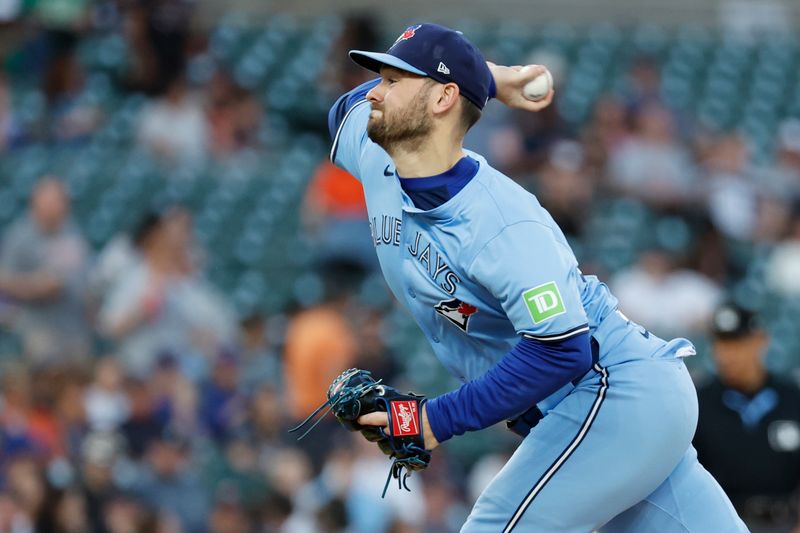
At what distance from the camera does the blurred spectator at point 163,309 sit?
7.81m

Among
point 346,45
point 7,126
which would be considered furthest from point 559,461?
point 7,126

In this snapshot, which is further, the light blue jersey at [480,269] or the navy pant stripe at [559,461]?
the navy pant stripe at [559,461]

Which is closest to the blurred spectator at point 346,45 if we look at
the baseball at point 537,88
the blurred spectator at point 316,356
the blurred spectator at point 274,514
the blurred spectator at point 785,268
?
the blurred spectator at point 316,356

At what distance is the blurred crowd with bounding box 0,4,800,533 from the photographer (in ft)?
22.8

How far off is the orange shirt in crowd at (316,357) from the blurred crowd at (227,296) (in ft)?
0.04

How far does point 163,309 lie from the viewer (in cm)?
788

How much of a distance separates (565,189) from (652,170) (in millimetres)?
1155

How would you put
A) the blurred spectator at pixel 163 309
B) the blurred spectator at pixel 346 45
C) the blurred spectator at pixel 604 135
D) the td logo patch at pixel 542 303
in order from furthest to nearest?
the blurred spectator at pixel 604 135 → the blurred spectator at pixel 346 45 → the blurred spectator at pixel 163 309 → the td logo patch at pixel 542 303

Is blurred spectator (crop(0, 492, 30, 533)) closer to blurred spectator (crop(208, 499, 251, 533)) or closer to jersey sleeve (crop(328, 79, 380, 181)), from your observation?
blurred spectator (crop(208, 499, 251, 533))

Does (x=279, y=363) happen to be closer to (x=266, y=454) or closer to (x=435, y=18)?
(x=266, y=454)

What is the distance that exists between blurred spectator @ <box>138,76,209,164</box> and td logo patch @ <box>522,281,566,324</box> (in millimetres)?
6776

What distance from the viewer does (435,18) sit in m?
13.8

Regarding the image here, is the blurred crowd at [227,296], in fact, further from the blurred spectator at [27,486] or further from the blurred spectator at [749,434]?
the blurred spectator at [749,434]

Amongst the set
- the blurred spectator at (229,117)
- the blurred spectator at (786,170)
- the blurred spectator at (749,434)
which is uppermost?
the blurred spectator at (749,434)
